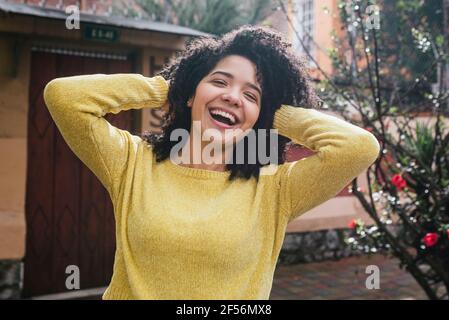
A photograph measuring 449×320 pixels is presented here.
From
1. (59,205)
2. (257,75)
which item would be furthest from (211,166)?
(59,205)

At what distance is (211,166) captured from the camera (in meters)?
1.70

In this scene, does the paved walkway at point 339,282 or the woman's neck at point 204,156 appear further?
the paved walkway at point 339,282

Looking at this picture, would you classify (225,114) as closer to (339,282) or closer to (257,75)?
(257,75)

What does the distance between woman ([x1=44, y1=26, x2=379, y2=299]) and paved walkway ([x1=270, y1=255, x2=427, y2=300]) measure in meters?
3.67

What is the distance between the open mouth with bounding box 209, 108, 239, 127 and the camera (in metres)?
1.64

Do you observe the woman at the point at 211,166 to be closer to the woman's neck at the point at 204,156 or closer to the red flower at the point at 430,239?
the woman's neck at the point at 204,156

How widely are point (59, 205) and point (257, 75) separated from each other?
3646 mm

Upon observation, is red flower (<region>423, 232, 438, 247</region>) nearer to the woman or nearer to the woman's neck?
the woman

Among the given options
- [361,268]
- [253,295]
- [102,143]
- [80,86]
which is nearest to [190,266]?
[253,295]

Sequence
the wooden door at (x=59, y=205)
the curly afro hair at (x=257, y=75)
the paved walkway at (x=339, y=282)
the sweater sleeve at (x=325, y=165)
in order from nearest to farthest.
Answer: the sweater sleeve at (x=325, y=165) < the curly afro hair at (x=257, y=75) < the wooden door at (x=59, y=205) < the paved walkway at (x=339, y=282)

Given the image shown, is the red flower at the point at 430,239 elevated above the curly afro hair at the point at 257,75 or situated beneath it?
situated beneath

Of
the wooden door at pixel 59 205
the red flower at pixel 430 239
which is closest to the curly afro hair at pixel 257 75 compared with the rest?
the red flower at pixel 430 239

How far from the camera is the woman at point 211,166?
1.51m

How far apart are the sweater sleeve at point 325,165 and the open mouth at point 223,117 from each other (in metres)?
0.24
